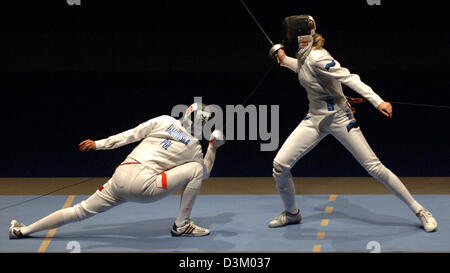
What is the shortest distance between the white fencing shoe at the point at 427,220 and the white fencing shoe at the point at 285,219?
820 millimetres

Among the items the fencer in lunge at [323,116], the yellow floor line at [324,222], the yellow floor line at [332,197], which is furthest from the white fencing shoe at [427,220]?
the yellow floor line at [332,197]

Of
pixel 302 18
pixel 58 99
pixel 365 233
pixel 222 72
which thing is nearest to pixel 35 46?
pixel 58 99

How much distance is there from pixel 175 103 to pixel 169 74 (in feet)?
0.99

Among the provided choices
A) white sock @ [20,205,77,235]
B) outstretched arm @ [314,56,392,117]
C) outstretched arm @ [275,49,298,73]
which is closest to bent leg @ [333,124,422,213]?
outstretched arm @ [314,56,392,117]

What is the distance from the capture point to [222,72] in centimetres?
756

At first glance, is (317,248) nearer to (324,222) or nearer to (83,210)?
(324,222)

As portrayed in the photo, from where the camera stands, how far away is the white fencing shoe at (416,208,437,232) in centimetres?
511

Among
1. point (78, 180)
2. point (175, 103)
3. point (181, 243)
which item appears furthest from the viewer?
point (175, 103)

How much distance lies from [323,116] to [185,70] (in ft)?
8.35

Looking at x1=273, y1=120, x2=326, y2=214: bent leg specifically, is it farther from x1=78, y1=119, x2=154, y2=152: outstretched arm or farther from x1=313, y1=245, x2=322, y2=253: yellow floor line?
x1=78, y1=119, x2=154, y2=152: outstretched arm

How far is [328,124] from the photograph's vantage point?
5.22 metres

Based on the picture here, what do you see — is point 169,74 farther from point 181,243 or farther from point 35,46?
point 181,243

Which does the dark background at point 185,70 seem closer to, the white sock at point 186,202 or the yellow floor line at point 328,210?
the yellow floor line at point 328,210

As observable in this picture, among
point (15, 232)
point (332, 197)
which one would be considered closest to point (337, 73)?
point (332, 197)
